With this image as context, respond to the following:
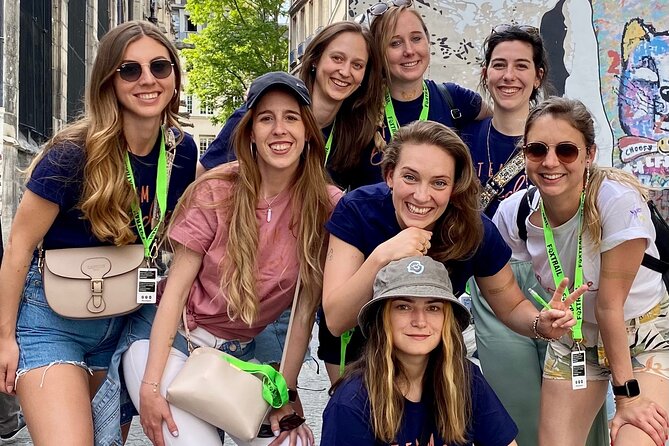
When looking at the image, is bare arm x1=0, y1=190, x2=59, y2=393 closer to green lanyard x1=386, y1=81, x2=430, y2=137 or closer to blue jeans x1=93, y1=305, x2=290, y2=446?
blue jeans x1=93, y1=305, x2=290, y2=446

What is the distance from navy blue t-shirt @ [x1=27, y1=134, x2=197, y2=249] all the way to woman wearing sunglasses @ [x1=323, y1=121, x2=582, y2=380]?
790 mm

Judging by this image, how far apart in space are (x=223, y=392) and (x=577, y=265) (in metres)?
1.46

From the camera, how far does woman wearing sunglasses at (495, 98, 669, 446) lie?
11.1ft

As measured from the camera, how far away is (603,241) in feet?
11.1

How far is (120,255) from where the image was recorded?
→ 351cm

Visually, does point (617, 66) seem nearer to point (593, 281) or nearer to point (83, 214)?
point (593, 281)

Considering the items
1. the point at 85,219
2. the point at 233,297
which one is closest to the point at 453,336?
the point at 233,297

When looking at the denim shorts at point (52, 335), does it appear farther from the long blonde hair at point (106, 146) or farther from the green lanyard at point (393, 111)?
the green lanyard at point (393, 111)

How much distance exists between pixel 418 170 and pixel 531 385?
128 centimetres

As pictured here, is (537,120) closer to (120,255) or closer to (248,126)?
(248,126)

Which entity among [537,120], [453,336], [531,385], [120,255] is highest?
[537,120]

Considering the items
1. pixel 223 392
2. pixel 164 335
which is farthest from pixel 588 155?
pixel 164 335

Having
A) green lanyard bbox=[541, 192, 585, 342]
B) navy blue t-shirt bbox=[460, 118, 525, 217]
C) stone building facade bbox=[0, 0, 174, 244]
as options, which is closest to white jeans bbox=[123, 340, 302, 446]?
green lanyard bbox=[541, 192, 585, 342]

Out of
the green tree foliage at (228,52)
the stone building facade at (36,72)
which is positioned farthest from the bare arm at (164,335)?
the green tree foliage at (228,52)
